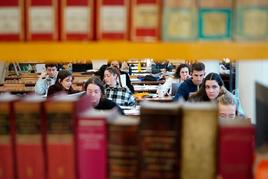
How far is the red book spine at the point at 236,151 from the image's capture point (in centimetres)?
150

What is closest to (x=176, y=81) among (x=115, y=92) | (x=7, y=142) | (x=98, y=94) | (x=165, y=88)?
(x=165, y=88)

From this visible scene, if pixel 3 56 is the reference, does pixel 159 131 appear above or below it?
below

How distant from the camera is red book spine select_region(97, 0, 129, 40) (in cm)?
156

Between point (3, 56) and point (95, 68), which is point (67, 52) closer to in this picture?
point (3, 56)

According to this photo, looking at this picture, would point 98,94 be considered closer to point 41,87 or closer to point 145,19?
point 41,87

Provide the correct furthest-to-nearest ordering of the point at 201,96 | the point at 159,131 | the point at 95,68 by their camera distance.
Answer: the point at 95,68
the point at 201,96
the point at 159,131

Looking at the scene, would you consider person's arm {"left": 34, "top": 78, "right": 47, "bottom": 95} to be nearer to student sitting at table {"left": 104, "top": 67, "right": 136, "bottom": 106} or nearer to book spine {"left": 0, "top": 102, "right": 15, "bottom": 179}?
student sitting at table {"left": 104, "top": 67, "right": 136, "bottom": 106}

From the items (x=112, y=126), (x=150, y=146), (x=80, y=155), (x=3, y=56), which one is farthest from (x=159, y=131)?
(x=3, y=56)

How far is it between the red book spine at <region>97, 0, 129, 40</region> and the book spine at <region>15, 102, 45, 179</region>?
0.37 m

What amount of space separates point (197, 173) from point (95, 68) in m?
8.60

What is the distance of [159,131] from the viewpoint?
149 cm

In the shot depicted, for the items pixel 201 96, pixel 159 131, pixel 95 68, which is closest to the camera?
pixel 159 131

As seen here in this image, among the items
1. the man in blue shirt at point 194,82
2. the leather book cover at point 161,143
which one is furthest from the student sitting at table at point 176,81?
the leather book cover at point 161,143

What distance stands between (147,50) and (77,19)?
0.90ft
